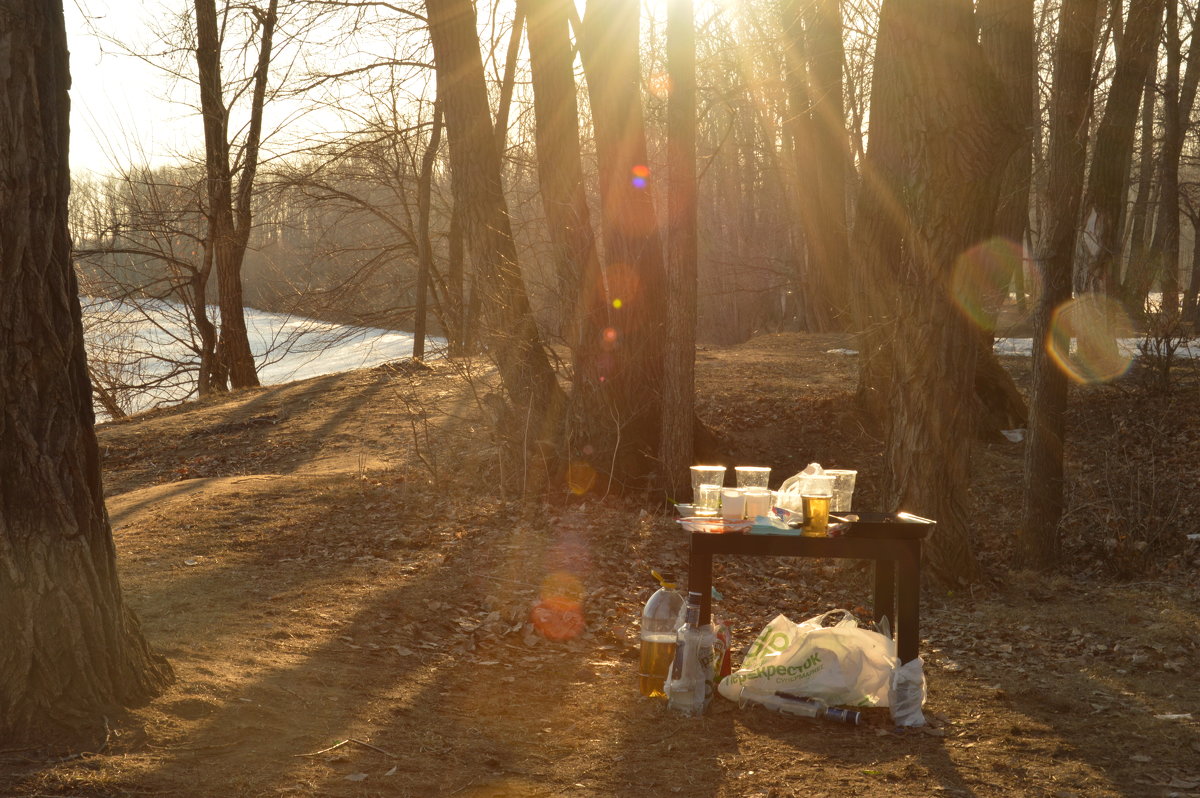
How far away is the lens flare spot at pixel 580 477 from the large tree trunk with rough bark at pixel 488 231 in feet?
1.15

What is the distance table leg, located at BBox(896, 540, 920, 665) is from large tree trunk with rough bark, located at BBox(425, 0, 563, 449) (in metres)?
5.55

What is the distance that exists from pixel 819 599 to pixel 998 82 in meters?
3.73

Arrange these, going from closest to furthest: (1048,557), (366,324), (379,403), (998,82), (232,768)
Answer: (232,768) < (998,82) < (1048,557) < (379,403) < (366,324)

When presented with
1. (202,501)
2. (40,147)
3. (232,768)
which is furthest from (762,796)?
(202,501)

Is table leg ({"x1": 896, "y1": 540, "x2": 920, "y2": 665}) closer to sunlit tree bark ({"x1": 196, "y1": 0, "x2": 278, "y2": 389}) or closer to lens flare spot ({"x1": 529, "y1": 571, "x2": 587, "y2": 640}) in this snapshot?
lens flare spot ({"x1": 529, "y1": 571, "x2": 587, "y2": 640})

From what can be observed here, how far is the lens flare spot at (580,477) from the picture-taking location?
1016 centimetres

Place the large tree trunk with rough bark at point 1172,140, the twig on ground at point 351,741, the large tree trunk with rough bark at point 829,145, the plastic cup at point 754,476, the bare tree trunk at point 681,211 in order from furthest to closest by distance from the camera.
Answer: the large tree trunk with rough bark at point 1172,140
the large tree trunk with rough bark at point 829,145
the bare tree trunk at point 681,211
the plastic cup at point 754,476
the twig on ground at point 351,741

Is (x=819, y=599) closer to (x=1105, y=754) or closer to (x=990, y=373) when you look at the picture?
(x=1105, y=754)

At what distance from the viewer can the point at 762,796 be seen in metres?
→ 4.12

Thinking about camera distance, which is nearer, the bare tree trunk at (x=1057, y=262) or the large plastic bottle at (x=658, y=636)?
the large plastic bottle at (x=658, y=636)

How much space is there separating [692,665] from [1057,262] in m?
5.06

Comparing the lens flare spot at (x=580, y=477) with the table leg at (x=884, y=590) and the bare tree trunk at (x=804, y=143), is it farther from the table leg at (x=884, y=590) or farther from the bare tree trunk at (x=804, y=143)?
the table leg at (x=884, y=590)

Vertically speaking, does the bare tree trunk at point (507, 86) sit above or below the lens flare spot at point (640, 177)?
above

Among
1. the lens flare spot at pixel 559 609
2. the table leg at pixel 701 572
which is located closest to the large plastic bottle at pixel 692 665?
Result: the table leg at pixel 701 572
